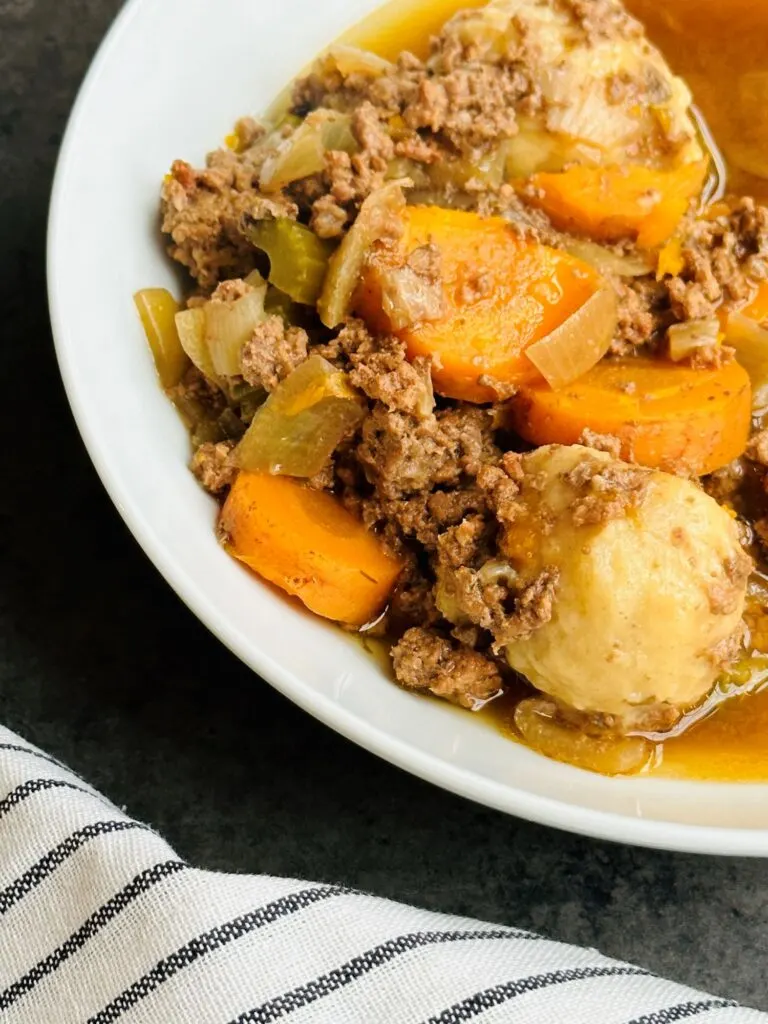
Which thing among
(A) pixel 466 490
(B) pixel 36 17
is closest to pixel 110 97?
(B) pixel 36 17

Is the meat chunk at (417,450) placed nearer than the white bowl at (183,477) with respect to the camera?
No

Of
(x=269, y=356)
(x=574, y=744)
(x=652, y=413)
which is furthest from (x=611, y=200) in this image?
(x=574, y=744)

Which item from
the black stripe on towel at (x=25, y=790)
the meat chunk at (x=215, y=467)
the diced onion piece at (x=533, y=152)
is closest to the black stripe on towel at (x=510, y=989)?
the black stripe on towel at (x=25, y=790)

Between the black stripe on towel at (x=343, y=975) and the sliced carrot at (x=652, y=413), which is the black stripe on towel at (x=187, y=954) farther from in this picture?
the sliced carrot at (x=652, y=413)

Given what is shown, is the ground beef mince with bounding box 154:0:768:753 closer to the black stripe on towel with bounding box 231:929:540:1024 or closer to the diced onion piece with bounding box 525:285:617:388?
the diced onion piece with bounding box 525:285:617:388

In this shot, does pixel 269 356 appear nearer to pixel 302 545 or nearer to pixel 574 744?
pixel 302 545

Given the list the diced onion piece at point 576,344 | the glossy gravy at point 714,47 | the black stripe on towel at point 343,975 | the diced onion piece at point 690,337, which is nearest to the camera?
the black stripe on towel at point 343,975

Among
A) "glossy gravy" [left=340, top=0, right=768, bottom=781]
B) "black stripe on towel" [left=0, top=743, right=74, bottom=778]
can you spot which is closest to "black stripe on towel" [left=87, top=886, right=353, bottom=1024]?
"black stripe on towel" [left=0, top=743, right=74, bottom=778]

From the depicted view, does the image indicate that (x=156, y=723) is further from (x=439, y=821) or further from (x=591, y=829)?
(x=591, y=829)
